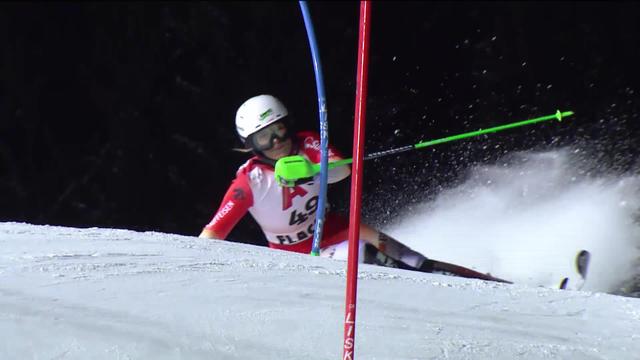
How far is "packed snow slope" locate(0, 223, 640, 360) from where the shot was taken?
72.5 inches

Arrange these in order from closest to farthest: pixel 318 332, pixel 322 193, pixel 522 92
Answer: pixel 318 332
pixel 322 193
pixel 522 92

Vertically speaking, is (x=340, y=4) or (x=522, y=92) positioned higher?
(x=340, y=4)

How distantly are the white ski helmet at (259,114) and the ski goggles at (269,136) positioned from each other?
22 millimetres

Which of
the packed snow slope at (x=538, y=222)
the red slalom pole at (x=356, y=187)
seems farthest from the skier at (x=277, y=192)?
the red slalom pole at (x=356, y=187)

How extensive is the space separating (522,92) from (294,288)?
4325 millimetres

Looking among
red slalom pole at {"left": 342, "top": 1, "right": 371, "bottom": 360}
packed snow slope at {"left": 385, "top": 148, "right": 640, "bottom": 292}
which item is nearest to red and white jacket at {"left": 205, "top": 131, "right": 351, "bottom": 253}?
packed snow slope at {"left": 385, "top": 148, "right": 640, "bottom": 292}

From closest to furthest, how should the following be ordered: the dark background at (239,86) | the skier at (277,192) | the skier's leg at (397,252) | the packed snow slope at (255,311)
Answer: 1. the packed snow slope at (255,311)
2. the skier's leg at (397,252)
3. the skier at (277,192)
4. the dark background at (239,86)

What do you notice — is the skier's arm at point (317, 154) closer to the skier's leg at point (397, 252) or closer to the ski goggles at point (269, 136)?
the ski goggles at point (269, 136)

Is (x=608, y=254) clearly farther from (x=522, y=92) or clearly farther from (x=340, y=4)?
(x=340, y=4)

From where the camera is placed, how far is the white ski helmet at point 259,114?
4.60 m

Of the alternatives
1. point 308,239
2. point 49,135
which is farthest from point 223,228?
point 49,135

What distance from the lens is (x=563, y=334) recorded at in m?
2.23

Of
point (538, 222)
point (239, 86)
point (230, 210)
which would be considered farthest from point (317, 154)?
point (239, 86)

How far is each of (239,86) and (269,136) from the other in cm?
196
